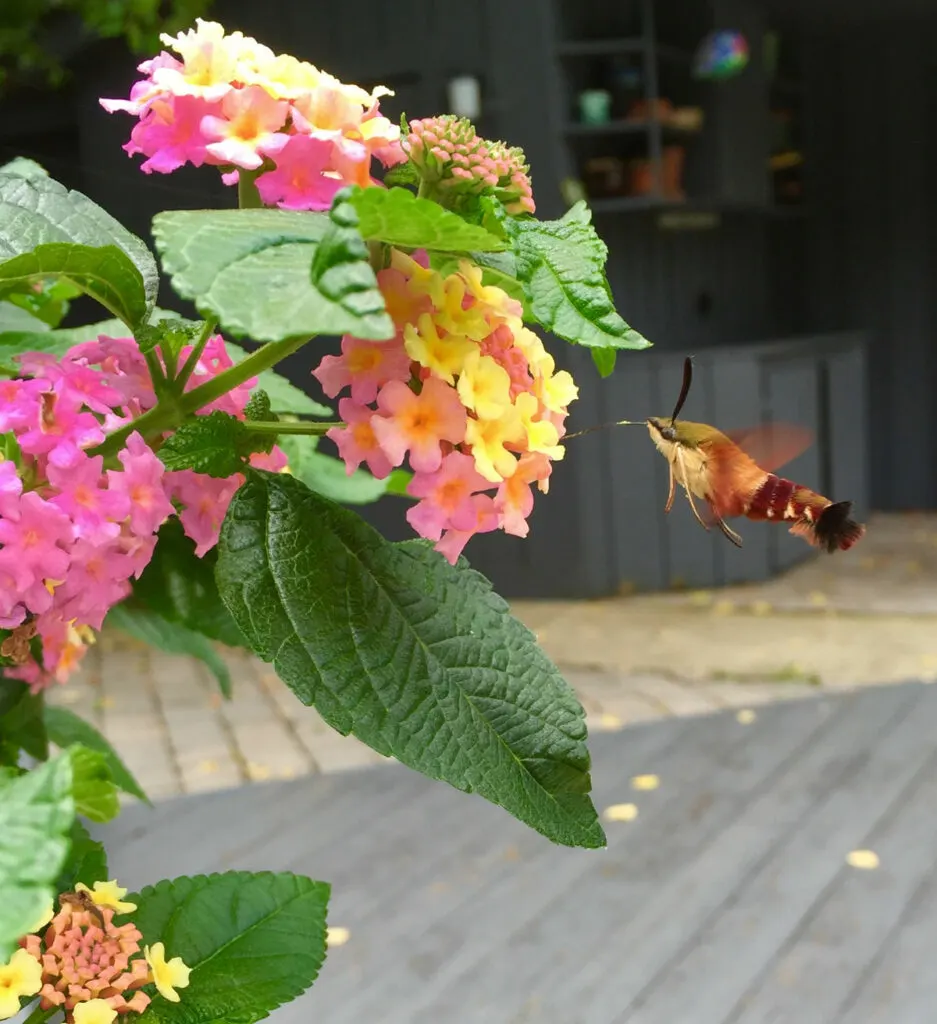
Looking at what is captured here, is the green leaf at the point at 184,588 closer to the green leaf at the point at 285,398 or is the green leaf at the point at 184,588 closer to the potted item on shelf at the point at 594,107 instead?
the green leaf at the point at 285,398

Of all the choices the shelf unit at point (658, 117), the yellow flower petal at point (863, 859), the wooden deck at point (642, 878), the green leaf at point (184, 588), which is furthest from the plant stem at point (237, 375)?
the shelf unit at point (658, 117)

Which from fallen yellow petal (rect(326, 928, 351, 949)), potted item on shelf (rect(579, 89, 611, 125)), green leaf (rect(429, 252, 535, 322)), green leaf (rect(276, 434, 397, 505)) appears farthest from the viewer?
potted item on shelf (rect(579, 89, 611, 125))

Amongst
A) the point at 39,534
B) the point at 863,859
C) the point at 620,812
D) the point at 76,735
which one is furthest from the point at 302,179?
the point at 620,812

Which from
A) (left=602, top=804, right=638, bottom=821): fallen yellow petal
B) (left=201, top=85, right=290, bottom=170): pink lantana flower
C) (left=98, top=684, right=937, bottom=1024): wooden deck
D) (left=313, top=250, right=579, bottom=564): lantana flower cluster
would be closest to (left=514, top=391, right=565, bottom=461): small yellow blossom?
(left=313, top=250, right=579, bottom=564): lantana flower cluster

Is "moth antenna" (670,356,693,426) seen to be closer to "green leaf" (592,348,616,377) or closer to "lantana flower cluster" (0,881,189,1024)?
"green leaf" (592,348,616,377)

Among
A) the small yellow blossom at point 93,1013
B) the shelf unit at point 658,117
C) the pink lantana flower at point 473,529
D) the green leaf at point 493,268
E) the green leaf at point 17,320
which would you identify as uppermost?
the shelf unit at point 658,117

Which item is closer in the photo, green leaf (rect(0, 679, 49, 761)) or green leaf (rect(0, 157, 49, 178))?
green leaf (rect(0, 157, 49, 178))

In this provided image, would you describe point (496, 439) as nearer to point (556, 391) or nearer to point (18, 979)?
point (556, 391)
